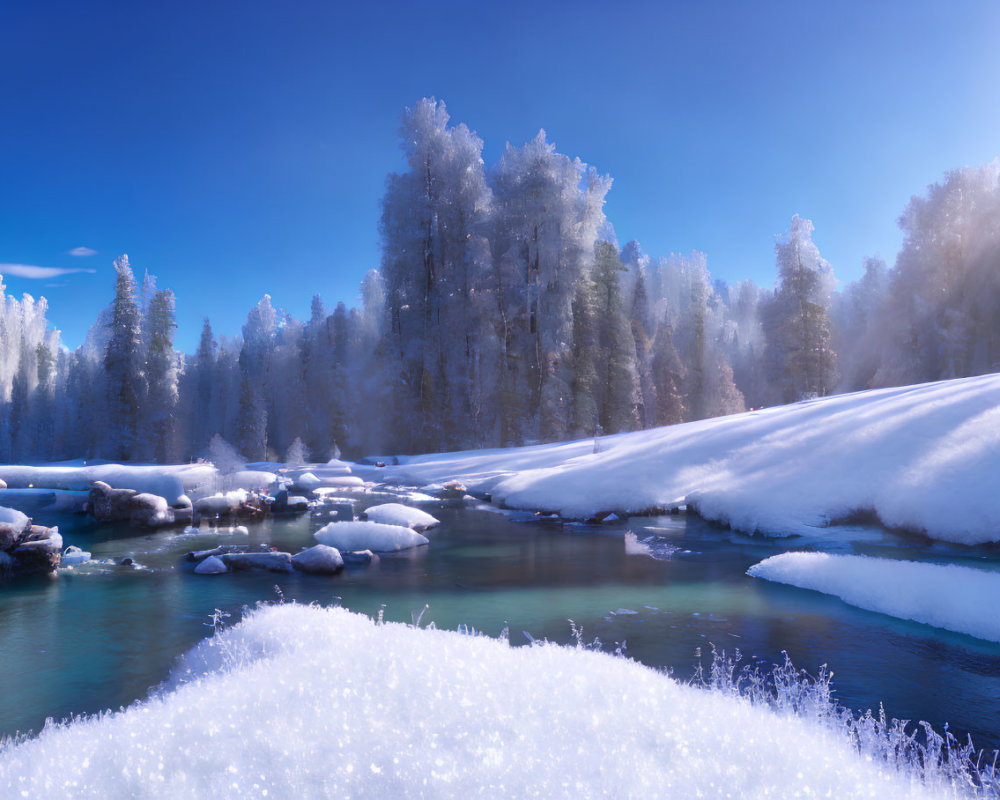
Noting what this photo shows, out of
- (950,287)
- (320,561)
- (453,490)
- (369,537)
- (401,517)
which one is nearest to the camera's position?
(320,561)

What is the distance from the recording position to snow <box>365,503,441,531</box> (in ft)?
44.6

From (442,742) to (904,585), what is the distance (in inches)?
295

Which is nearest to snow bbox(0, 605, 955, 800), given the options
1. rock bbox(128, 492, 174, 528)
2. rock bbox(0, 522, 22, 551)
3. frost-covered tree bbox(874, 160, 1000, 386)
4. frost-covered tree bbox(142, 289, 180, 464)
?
rock bbox(0, 522, 22, 551)

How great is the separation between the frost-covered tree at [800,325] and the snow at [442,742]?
3383cm

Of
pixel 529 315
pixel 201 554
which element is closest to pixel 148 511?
pixel 201 554

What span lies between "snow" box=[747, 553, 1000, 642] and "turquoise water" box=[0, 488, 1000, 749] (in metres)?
0.25

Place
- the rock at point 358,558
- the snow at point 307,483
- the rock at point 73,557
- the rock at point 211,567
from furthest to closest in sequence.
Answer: the snow at point 307,483 → the rock at point 73,557 → the rock at point 358,558 → the rock at point 211,567

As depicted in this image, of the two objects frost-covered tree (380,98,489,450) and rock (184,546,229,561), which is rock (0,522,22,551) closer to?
rock (184,546,229,561)

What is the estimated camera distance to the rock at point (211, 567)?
9.89m

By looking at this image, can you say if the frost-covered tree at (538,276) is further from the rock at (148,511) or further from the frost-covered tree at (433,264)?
the rock at (148,511)

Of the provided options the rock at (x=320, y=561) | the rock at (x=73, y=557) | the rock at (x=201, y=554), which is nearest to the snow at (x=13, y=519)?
the rock at (x=73, y=557)

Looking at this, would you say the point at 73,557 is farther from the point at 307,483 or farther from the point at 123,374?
the point at 123,374

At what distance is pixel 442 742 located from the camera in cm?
287

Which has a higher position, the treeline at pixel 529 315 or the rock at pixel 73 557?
the treeline at pixel 529 315
